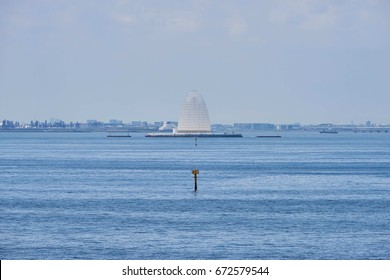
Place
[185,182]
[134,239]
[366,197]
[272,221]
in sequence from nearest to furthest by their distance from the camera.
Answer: [134,239] → [272,221] → [366,197] → [185,182]

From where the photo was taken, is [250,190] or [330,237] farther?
[250,190]

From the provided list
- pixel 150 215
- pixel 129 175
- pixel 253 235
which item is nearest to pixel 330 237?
pixel 253 235

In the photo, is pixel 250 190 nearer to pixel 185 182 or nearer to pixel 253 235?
pixel 185 182

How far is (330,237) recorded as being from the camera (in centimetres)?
4150

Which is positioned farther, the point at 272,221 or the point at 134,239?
the point at 272,221

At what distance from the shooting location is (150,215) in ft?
165

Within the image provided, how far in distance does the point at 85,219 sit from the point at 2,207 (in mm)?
8450

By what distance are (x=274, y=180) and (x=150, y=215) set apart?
97.4ft

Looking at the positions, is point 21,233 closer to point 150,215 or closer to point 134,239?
point 134,239

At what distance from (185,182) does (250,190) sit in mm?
10278
